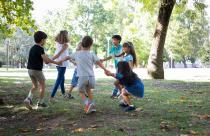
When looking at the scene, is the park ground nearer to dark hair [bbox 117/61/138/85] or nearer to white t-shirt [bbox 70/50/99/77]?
dark hair [bbox 117/61/138/85]

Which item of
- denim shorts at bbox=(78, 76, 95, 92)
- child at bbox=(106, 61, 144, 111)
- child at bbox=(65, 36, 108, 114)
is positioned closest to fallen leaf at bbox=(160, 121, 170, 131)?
child at bbox=(106, 61, 144, 111)

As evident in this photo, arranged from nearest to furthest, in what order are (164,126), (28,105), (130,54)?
1. (164,126)
2. (28,105)
3. (130,54)

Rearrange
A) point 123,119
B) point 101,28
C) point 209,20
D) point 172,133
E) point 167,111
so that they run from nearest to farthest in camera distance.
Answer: point 172,133
point 123,119
point 167,111
point 101,28
point 209,20

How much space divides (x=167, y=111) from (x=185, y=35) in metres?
78.6

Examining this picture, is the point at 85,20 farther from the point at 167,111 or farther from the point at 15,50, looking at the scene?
the point at 167,111

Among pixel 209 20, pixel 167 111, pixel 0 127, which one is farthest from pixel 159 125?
pixel 209 20

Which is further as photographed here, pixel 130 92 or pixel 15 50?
pixel 15 50

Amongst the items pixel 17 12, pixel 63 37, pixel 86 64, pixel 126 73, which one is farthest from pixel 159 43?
pixel 86 64

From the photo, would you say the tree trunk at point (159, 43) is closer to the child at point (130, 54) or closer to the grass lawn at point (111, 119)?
the grass lawn at point (111, 119)

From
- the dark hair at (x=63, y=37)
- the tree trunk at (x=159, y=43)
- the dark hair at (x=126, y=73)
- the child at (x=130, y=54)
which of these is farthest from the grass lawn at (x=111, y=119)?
the tree trunk at (x=159, y=43)

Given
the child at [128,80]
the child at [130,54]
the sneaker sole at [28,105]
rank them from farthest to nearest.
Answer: the child at [130,54] → the sneaker sole at [28,105] → the child at [128,80]

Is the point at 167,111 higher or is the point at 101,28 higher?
the point at 101,28

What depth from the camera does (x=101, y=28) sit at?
84375 mm

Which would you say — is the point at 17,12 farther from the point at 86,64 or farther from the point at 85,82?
A: the point at 85,82
